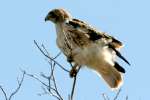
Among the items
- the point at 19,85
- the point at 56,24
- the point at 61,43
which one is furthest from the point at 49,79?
the point at 56,24

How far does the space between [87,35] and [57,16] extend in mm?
721

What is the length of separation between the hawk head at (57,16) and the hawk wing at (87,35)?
154mm

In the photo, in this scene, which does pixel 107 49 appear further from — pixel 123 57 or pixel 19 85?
pixel 19 85

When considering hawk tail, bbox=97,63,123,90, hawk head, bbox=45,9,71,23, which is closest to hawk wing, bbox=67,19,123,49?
hawk head, bbox=45,9,71,23

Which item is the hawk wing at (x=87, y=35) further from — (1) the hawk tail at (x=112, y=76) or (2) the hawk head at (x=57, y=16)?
(1) the hawk tail at (x=112, y=76)

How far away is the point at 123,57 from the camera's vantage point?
7.22 metres

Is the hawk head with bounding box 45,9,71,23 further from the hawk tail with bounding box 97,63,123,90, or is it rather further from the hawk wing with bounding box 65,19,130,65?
the hawk tail with bounding box 97,63,123,90

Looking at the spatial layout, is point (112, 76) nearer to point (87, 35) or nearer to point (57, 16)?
point (87, 35)

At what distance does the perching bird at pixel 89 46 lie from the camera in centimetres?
700

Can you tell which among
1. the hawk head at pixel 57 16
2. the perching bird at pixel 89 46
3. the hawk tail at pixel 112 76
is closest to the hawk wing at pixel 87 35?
the perching bird at pixel 89 46

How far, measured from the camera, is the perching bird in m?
7.00

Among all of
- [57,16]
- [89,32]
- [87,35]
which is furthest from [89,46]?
[57,16]

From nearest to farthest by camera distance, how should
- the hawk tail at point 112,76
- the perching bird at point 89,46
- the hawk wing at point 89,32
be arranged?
the perching bird at point 89,46 < the hawk wing at point 89,32 < the hawk tail at point 112,76

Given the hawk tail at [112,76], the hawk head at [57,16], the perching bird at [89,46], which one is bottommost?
the hawk tail at [112,76]
